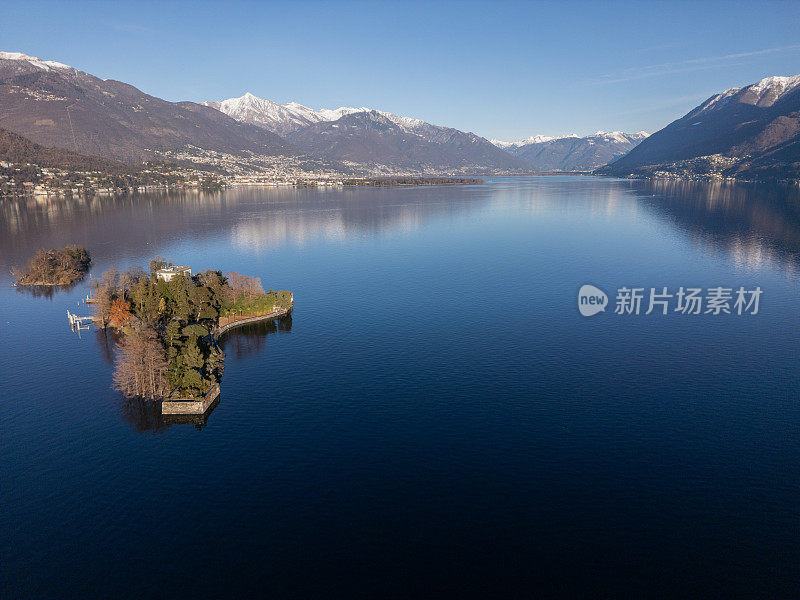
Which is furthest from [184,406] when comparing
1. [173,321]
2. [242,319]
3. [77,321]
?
[77,321]

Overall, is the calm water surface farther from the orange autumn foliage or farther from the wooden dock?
the orange autumn foliage

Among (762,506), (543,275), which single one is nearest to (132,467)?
(762,506)

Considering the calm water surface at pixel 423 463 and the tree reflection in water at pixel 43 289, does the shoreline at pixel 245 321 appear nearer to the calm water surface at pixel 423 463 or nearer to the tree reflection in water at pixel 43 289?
the calm water surface at pixel 423 463

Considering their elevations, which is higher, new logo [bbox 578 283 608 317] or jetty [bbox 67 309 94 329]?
new logo [bbox 578 283 608 317]

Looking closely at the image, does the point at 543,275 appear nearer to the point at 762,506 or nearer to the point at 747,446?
the point at 747,446

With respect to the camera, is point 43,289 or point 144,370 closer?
point 144,370

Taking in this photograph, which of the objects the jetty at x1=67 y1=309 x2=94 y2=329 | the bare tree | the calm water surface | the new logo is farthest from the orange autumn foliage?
the new logo

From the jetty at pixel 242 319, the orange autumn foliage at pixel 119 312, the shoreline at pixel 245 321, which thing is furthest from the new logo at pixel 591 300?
the orange autumn foliage at pixel 119 312

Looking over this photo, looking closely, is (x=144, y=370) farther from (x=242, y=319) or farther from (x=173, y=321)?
(x=242, y=319)
